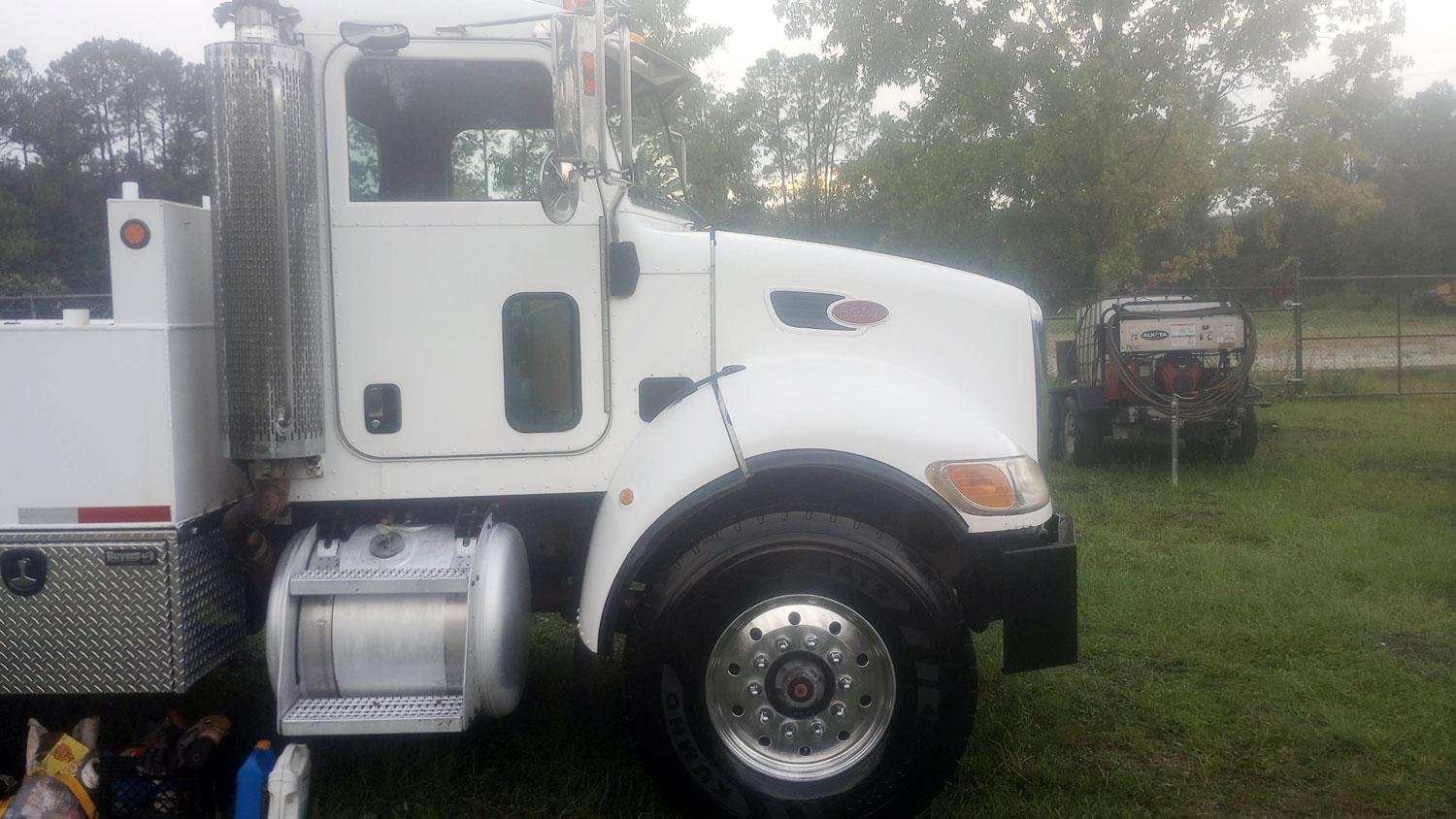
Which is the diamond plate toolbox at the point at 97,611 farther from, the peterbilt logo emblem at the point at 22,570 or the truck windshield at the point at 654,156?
the truck windshield at the point at 654,156

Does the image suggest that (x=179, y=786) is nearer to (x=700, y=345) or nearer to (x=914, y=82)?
(x=700, y=345)

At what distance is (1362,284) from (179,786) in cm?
3499

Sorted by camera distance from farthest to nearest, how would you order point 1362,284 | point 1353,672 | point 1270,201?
point 1270,201
point 1362,284
point 1353,672

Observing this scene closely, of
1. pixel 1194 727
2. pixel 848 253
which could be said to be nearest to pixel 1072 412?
pixel 1194 727

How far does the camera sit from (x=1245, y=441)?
11094mm

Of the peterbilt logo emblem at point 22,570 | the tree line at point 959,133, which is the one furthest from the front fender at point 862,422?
the tree line at point 959,133

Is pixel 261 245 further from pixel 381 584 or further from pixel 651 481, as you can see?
pixel 651 481

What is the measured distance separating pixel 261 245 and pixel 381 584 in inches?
45.8

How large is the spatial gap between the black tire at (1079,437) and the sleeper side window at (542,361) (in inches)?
342

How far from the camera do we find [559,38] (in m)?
3.12

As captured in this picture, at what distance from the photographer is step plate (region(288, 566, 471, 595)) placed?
11.6 ft

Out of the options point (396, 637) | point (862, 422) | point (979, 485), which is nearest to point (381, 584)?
point (396, 637)

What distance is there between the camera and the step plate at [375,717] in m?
3.41

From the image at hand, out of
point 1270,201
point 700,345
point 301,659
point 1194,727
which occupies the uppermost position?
point 1270,201
